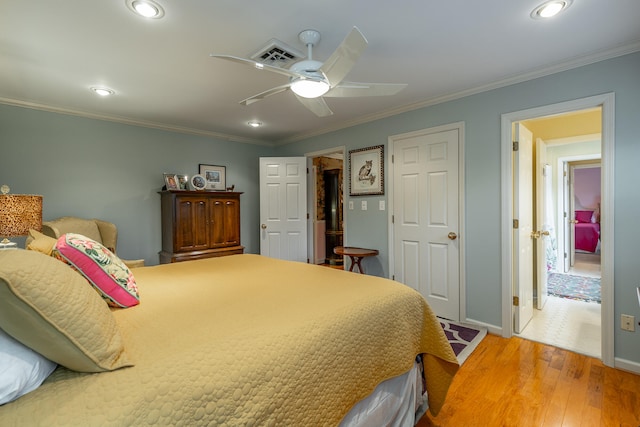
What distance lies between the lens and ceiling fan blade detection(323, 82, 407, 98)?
1932 mm

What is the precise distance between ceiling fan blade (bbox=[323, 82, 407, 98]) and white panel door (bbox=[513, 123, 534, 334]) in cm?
150

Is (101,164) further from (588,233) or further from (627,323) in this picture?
(588,233)

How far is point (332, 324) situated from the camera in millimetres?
1182

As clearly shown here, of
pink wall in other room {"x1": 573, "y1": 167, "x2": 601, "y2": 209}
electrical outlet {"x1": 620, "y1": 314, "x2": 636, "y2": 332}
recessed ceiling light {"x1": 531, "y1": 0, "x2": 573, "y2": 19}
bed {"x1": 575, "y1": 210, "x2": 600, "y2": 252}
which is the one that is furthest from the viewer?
pink wall in other room {"x1": 573, "y1": 167, "x2": 601, "y2": 209}

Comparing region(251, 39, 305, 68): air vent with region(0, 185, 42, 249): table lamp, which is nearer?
region(0, 185, 42, 249): table lamp

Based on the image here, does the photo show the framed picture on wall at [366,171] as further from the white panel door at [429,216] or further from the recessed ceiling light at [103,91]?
the recessed ceiling light at [103,91]

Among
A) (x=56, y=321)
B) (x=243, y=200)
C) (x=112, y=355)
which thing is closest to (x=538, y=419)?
(x=112, y=355)

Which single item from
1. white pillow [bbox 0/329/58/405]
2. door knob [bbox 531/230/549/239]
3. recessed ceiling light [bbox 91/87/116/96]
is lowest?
white pillow [bbox 0/329/58/405]

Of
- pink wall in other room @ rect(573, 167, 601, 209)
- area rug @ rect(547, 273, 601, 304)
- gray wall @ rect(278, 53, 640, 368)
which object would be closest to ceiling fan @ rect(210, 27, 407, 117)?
gray wall @ rect(278, 53, 640, 368)

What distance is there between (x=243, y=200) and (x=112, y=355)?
414 cm

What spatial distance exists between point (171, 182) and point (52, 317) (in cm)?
336

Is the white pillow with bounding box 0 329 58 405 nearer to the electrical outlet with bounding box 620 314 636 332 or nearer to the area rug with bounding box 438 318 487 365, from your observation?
the area rug with bounding box 438 318 487 365


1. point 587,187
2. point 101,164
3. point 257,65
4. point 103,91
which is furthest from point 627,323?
point 587,187

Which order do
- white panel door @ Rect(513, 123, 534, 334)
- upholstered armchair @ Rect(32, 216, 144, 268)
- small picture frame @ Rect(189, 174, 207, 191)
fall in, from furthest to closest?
small picture frame @ Rect(189, 174, 207, 191) → upholstered armchair @ Rect(32, 216, 144, 268) → white panel door @ Rect(513, 123, 534, 334)
